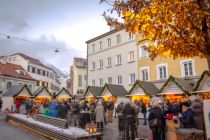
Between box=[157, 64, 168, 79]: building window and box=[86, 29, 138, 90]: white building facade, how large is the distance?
13.2ft

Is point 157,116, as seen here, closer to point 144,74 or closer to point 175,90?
point 175,90

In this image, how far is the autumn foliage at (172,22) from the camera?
22.7ft

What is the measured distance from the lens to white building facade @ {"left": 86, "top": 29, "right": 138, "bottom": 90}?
3259 centimetres

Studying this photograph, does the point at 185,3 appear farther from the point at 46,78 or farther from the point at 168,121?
the point at 46,78

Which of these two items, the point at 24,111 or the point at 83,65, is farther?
the point at 83,65

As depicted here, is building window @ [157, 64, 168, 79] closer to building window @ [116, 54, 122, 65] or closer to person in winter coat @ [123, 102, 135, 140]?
building window @ [116, 54, 122, 65]

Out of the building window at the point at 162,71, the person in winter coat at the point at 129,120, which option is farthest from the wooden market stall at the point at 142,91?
the person in winter coat at the point at 129,120

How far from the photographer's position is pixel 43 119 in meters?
14.5

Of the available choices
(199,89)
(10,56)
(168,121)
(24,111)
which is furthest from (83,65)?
(168,121)

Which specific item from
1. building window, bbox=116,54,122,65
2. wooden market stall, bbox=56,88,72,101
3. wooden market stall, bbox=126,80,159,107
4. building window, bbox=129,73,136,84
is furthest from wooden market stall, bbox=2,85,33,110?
wooden market stall, bbox=126,80,159,107

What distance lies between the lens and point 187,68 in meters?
Result: 25.2

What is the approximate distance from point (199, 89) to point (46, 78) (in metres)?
51.4

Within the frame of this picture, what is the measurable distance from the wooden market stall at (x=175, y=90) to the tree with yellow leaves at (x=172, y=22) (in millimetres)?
13418

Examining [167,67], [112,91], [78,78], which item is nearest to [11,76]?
[78,78]
